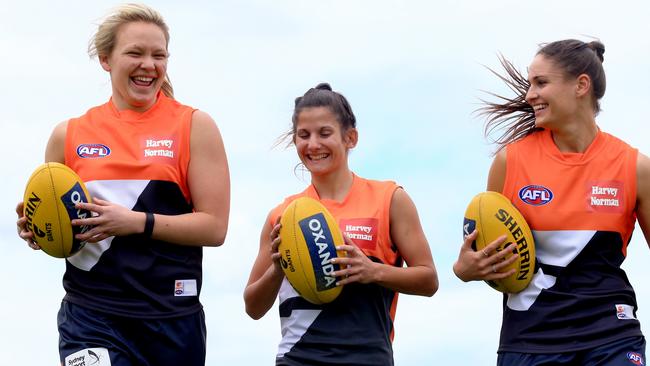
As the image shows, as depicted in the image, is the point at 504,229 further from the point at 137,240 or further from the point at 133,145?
the point at 133,145

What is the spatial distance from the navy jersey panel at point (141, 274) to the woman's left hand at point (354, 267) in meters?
1.01

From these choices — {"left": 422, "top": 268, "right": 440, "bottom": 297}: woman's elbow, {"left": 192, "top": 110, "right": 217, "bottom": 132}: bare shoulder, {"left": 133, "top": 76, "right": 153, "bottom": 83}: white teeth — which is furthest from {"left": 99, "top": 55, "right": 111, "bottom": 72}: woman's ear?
{"left": 422, "top": 268, "right": 440, "bottom": 297}: woman's elbow

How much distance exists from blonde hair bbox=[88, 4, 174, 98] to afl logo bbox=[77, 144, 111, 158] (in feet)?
2.07

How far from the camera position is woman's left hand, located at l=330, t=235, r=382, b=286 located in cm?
634

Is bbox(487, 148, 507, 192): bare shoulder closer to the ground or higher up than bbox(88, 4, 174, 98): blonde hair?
closer to the ground

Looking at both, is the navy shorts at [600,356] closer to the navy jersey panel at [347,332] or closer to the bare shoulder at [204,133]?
the navy jersey panel at [347,332]

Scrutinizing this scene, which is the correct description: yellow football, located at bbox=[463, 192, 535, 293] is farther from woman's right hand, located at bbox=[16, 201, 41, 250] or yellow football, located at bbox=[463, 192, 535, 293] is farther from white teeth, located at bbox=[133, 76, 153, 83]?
woman's right hand, located at bbox=[16, 201, 41, 250]

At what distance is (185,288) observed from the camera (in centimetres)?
664

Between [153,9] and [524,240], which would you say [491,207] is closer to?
[524,240]

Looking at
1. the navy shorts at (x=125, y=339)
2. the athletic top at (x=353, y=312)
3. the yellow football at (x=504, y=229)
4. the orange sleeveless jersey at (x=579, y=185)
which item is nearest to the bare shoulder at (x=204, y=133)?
the athletic top at (x=353, y=312)

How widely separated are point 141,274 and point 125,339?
0.42 meters

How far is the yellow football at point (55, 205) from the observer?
20.7 ft

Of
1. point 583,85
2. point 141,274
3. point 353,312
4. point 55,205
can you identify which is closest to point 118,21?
point 55,205

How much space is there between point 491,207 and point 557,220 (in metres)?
0.49
